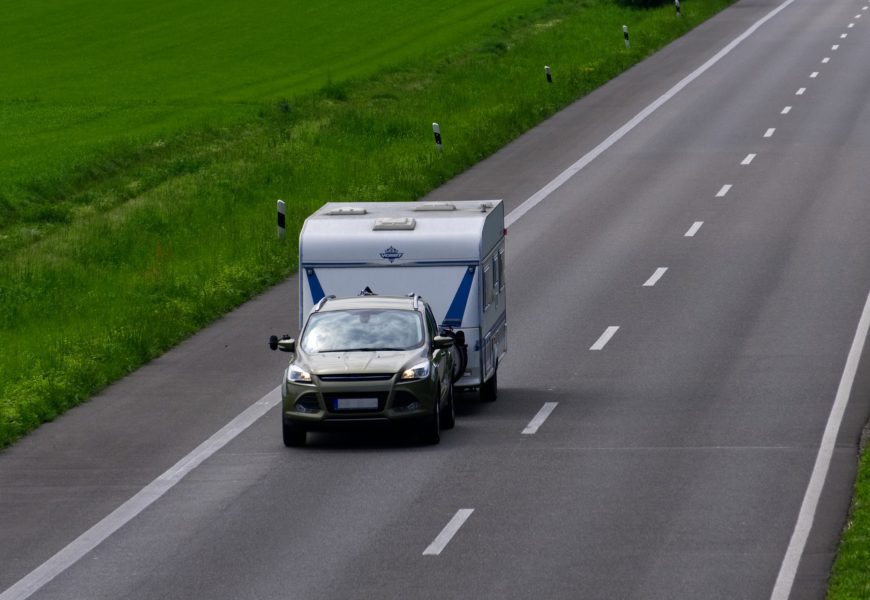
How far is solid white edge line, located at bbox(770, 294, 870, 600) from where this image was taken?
15.3m

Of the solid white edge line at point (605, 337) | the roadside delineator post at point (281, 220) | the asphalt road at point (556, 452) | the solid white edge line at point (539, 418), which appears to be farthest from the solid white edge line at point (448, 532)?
the roadside delineator post at point (281, 220)

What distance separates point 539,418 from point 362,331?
8.11 feet

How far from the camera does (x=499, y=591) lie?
14930 millimetres

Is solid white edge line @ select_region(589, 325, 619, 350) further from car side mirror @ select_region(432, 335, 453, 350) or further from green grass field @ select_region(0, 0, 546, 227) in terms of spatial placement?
green grass field @ select_region(0, 0, 546, 227)

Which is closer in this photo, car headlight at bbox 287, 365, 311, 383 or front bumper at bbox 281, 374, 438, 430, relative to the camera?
front bumper at bbox 281, 374, 438, 430

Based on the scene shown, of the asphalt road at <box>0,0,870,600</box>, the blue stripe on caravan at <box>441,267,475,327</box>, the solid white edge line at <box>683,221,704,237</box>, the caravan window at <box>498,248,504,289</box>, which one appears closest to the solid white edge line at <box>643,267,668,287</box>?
the asphalt road at <box>0,0,870,600</box>

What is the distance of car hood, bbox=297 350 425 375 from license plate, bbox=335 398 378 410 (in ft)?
0.98

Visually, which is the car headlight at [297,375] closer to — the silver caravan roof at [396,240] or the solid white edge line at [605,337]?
the silver caravan roof at [396,240]

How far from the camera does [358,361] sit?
66.9 ft

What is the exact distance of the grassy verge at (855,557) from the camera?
48.0 ft

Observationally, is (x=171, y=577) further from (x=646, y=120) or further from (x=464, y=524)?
(x=646, y=120)

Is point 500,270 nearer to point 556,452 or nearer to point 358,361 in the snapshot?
point 358,361

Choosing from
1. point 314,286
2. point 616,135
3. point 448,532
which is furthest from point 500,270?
point 616,135

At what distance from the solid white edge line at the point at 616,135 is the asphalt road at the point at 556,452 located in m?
0.49
